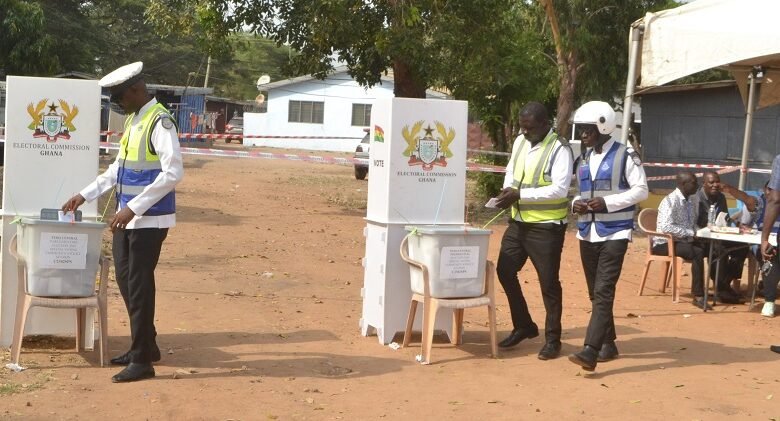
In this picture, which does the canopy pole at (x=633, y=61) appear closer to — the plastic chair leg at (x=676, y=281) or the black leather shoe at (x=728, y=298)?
the plastic chair leg at (x=676, y=281)

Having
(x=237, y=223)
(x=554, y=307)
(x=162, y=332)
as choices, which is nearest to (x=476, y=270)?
(x=554, y=307)

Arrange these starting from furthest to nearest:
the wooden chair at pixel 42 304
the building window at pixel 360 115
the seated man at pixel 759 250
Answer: the building window at pixel 360 115 < the seated man at pixel 759 250 < the wooden chair at pixel 42 304

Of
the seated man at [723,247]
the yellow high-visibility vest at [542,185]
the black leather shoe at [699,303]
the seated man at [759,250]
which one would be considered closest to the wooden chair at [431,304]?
the yellow high-visibility vest at [542,185]

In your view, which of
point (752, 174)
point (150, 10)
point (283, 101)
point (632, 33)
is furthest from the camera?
point (283, 101)

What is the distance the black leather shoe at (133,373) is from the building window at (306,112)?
44.3m

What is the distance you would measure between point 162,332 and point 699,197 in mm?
5898

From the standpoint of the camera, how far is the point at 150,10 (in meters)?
18.8

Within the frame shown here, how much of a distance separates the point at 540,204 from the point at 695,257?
3.85m

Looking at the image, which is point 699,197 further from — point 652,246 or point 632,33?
point 632,33

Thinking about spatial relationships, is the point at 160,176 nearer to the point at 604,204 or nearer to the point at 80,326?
the point at 80,326

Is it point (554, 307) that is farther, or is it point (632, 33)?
point (632, 33)

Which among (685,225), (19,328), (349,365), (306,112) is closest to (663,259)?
(685,225)

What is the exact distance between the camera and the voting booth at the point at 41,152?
7301mm

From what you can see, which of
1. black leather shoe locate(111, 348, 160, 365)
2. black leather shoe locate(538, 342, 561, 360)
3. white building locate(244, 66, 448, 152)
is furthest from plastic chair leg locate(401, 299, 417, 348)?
white building locate(244, 66, 448, 152)
